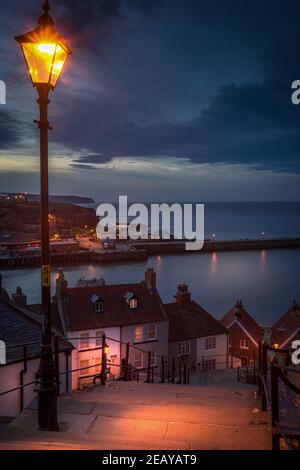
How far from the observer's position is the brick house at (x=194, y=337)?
30.2 metres

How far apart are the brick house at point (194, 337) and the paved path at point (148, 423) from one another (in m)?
23.9

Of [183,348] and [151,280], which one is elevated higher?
[151,280]

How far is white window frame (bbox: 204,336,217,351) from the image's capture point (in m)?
30.9

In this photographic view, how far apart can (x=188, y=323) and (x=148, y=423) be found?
26.6 meters

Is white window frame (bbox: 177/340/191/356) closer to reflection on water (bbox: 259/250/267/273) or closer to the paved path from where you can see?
the paved path

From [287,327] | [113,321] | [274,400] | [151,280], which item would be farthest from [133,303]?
[274,400]

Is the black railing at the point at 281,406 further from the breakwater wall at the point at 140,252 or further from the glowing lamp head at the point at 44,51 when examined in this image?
the breakwater wall at the point at 140,252

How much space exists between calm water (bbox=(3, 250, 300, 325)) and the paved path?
1637 inches

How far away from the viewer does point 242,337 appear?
1340 inches

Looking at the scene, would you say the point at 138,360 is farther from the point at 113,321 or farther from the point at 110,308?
the point at 110,308

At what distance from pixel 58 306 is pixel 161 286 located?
135 ft

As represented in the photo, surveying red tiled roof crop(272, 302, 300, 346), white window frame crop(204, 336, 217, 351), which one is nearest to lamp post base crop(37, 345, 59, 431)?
white window frame crop(204, 336, 217, 351)
